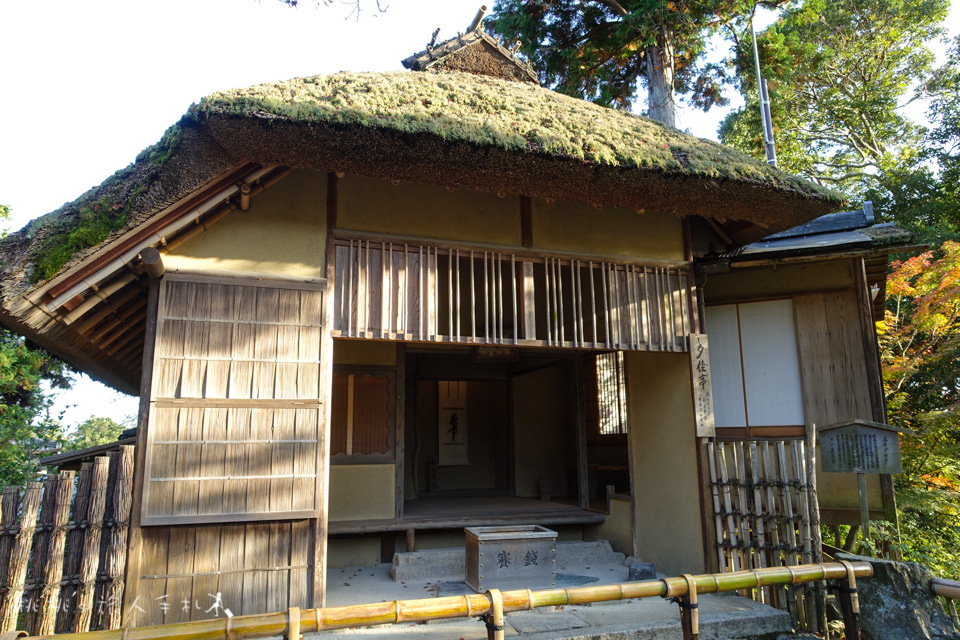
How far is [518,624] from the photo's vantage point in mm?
4742

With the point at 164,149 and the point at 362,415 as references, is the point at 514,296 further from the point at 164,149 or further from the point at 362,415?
the point at 164,149

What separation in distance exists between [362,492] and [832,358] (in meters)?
5.52

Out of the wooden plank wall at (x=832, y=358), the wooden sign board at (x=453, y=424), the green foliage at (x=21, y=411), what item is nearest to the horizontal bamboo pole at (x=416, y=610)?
the wooden plank wall at (x=832, y=358)

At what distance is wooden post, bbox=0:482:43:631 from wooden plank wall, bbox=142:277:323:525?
0.65 metres

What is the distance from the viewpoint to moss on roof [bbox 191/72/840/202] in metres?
4.51

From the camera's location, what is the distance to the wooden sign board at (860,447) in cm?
525

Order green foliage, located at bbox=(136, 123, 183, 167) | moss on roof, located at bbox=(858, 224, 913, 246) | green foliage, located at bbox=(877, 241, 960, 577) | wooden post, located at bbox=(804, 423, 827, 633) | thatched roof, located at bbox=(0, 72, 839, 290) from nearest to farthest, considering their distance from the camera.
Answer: thatched roof, located at bbox=(0, 72, 839, 290) < green foliage, located at bbox=(136, 123, 183, 167) < wooden post, located at bbox=(804, 423, 827, 633) < moss on roof, located at bbox=(858, 224, 913, 246) < green foliage, located at bbox=(877, 241, 960, 577)

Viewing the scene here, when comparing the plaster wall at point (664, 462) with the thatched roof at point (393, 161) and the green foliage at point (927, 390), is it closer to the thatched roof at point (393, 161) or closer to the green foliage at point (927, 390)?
the thatched roof at point (393, 161)

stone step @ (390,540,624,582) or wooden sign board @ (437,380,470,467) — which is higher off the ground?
wooden sign board @ (437,380,470,467)

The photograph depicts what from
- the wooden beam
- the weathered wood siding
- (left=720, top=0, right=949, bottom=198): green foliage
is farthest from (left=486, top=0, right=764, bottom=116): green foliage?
the weathered wood siding

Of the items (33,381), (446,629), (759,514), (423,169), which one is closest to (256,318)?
(423,169)

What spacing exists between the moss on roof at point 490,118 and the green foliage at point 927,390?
456cm

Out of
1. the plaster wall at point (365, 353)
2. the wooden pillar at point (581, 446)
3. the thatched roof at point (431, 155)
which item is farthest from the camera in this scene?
the wooden pillar at point (581, 446)

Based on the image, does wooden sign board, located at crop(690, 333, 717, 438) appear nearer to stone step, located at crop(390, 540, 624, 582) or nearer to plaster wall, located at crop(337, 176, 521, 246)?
stone step, located at crop(390, 540, 624, 582)
